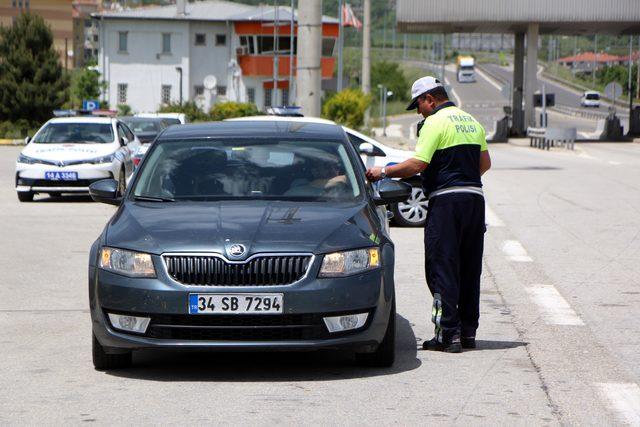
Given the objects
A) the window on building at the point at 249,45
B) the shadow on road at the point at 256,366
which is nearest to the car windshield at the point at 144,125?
the shadow on road at the point at 256,366

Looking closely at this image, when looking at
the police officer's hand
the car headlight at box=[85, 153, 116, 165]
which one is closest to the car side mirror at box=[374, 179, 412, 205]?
the police officer's hand

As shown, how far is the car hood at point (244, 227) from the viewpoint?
7.38m

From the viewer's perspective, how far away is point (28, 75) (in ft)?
208

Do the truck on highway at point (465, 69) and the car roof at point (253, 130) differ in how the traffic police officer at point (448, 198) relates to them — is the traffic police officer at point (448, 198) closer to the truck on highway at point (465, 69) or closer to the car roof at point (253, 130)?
the car roof at point (253, 130)

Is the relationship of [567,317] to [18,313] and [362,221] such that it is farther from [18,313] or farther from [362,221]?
[18,313]

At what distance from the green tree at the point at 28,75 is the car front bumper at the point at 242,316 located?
2226 inches

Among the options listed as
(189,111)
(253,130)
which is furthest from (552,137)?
(253,130)

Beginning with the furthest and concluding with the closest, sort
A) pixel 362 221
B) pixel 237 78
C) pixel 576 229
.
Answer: pixel 237 78 → pixel 576 229 → pixel 362 221

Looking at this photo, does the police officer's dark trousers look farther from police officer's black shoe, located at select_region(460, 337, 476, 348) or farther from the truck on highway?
the truck on highway

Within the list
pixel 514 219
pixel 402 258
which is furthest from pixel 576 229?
pixel 402 258

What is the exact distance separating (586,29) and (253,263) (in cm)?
5498

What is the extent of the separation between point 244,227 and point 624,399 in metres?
2.34

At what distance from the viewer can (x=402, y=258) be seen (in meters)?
14.1

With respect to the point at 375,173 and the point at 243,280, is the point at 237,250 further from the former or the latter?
the point at 375,173
